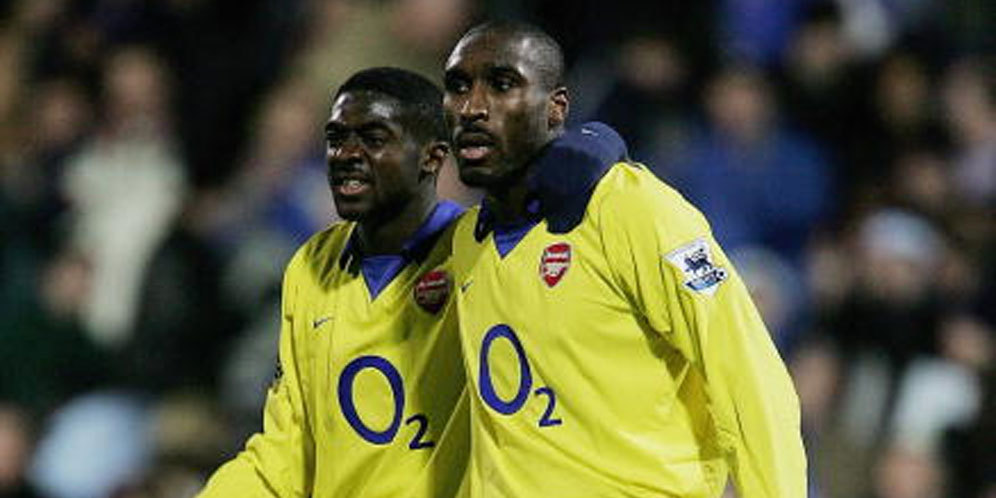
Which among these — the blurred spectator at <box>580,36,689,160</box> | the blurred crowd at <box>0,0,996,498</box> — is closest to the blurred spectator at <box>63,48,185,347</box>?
the blurred crowd at <box>0,0,996,498</box>

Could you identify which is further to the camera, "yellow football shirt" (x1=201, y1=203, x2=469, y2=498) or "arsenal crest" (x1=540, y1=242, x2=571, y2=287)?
"yellow football shirt" (x1=201, y1=203, x2=469, y2=498)

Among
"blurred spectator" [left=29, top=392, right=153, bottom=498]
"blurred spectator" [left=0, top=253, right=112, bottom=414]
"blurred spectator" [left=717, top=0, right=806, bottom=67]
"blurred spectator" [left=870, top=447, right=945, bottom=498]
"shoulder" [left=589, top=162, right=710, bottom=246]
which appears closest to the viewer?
"shoulder" [left=589, top=162, right=710, bottom=246]

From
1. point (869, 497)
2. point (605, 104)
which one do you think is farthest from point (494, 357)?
point (605, 104)

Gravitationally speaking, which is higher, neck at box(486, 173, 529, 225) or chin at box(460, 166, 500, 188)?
chin at box(460, 166, 500, 188)

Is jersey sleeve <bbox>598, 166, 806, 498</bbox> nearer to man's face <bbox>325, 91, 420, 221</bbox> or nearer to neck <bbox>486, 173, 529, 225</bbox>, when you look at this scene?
neck <bbox>486, 173, 529, 225</bbox>

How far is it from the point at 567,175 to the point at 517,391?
16.3 inches

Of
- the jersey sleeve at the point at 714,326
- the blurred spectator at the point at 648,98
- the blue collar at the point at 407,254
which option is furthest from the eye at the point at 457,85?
the blurred spectator at the point at 648,98

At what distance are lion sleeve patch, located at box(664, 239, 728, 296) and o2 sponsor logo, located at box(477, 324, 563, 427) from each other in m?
0.36

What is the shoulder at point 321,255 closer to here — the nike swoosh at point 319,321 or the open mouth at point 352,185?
the nike swoosh at point 319,321

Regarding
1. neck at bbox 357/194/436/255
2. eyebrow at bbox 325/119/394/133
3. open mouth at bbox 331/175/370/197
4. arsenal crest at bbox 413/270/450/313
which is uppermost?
eyebrow at bbox 325/119/394/133

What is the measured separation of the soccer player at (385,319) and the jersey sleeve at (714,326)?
2.07 ft

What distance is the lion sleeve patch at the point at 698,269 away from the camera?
4605 mm

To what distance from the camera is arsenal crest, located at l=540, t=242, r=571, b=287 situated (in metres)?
4.77

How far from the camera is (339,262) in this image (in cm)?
546
